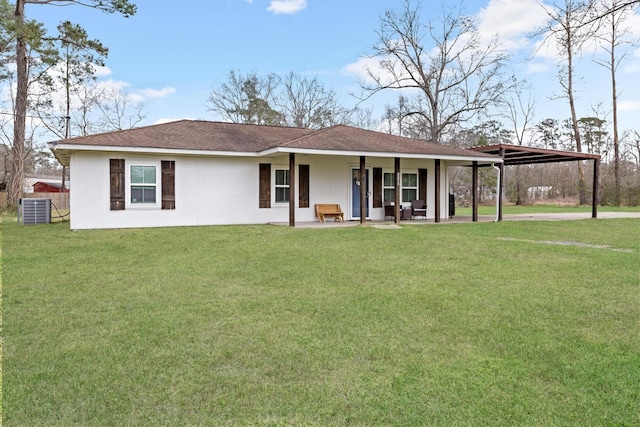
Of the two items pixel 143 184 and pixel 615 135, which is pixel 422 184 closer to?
pixel 143 184

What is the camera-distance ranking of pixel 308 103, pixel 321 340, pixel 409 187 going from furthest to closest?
pixel 308 103 < pixel 409 187 < pixel 321 340

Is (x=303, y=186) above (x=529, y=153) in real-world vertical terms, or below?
below

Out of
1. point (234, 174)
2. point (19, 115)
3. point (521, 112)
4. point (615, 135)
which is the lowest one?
point (234, 174)

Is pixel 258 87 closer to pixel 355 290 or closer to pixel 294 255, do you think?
pixel 294 255

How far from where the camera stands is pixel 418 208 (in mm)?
15031

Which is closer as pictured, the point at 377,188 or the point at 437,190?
the point at 437,190

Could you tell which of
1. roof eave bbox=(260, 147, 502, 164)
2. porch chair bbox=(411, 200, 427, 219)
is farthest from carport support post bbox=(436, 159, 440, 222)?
roof eave bbox=(260, 147, 502, 164)

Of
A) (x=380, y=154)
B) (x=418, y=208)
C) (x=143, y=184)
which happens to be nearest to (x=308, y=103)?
(x=418, y=208)

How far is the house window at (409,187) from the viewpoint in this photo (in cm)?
1533

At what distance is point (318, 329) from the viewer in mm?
3836

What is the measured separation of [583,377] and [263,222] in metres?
11.2

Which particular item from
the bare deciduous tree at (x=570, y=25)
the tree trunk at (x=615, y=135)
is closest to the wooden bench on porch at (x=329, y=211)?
the bare deciduous tree at (x=570, y=25)

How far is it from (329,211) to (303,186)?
3.83 feet

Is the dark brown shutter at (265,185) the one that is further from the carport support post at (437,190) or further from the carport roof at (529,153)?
the carport roof at (529,153)
